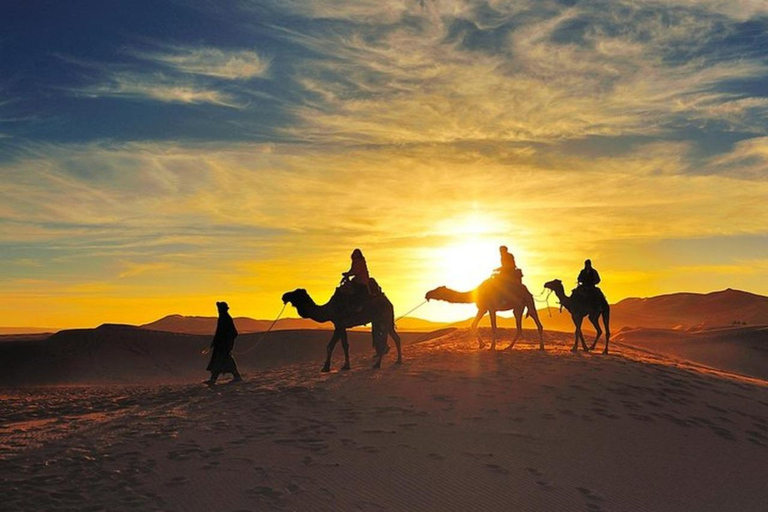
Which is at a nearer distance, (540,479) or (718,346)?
(540,479)

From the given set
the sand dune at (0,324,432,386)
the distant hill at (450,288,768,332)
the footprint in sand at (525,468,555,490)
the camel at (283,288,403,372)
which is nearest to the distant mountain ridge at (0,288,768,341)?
the distant hill at (450,288,768,332)

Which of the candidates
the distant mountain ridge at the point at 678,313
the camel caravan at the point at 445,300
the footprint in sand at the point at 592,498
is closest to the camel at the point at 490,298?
the camel caravan at the point at 445,300

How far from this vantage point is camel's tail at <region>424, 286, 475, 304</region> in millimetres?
21000

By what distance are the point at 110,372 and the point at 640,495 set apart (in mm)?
32880

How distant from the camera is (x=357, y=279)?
1831cm

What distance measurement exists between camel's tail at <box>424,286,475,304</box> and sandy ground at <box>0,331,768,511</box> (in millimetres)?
3648

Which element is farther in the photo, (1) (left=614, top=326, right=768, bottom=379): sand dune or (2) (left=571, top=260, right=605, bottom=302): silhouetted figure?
(1) (left=614, top=326, right=768, bottom=379): sand dune

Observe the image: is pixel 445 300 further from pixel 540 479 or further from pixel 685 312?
pixel 685 312

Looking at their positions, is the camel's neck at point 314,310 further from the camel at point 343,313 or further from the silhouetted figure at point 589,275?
the silhouetted figure at point 589,275

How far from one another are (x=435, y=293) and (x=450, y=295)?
1.50 feet

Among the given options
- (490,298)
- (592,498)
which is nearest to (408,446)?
(592,498)

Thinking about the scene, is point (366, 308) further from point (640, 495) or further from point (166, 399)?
point (640, 495)

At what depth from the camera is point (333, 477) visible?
9.85 metres

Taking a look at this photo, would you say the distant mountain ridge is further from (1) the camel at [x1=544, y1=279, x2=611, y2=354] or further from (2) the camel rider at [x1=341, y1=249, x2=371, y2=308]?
(2) the camel rider at [x1=341, y1=249, x2=371, y2=308]
